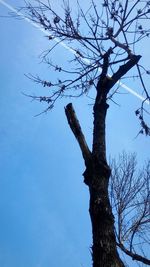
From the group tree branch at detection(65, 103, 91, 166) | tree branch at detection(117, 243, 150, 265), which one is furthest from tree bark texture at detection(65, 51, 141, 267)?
tree branch at detection(117, 243, 150, 265)

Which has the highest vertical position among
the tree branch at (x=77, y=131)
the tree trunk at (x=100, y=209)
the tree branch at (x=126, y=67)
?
the tree branch at (x=126, y=67)

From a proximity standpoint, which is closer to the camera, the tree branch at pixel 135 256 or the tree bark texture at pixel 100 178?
the tree bark texture at pixel 100 178

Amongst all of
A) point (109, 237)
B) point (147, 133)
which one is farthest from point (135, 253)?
point (109, 237)

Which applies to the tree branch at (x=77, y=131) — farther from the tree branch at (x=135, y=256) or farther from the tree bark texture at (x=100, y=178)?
the tree branch at (x=135, y=256)

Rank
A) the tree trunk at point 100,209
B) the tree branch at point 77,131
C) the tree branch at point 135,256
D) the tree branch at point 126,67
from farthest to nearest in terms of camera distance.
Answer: the tree branch at point 135,256 → the tree branch at point 126,67 → the tree branch at point 77,131 → the tree trunk at point 100,209

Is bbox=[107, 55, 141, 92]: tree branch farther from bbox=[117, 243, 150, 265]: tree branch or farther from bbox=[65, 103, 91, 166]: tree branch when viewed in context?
bbox=[117, 243, 150, 265]: tree branch

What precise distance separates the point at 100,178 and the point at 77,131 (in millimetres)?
672

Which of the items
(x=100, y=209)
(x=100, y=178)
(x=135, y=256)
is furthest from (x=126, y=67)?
(x=135, y=256)

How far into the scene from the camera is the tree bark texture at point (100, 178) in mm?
2996

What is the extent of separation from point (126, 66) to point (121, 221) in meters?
6.37

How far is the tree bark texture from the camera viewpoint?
3.00 meters

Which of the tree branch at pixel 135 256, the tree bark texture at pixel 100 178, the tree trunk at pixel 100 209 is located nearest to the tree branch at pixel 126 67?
the tree bark texture at pixel 100 178

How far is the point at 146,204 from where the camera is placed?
10.3 metres

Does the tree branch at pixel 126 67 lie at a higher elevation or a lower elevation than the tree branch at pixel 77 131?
higher
